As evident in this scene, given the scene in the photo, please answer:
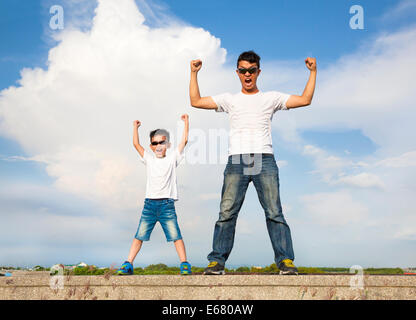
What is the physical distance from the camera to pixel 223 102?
6.07 meters

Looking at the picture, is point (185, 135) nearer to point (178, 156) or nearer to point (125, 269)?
point (178, 156)

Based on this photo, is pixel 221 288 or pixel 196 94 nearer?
pixel 221 288

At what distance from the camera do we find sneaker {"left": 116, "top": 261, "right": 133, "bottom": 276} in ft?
19.8

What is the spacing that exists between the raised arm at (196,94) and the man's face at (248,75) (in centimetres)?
52

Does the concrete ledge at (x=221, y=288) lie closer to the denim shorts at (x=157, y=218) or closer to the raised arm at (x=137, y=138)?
the denim shorts at (x=157, y=218)

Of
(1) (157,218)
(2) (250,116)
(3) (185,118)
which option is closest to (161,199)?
Result: (1) (157,218)

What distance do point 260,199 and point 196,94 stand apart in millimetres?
1698

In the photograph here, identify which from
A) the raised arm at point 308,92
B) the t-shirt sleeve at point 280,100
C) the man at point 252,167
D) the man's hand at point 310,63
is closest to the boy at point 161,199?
the man at point 252,167

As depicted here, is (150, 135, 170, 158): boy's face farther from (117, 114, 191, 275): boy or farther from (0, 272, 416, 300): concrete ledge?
(0, 272, 416, 300): concrete ledge

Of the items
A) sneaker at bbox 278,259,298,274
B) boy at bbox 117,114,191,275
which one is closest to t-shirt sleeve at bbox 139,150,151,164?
boy at bbox 117,114,191,275

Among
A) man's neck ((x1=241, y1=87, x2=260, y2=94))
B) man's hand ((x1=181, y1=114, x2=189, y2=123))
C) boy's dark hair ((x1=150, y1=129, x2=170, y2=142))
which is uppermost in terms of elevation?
man's neck ((x1=241, y1=87, x2=260, y2=94))
